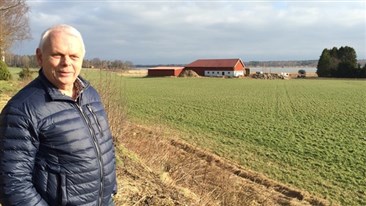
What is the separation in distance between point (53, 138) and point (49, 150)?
84 mm

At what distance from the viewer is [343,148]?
14242 millimetres

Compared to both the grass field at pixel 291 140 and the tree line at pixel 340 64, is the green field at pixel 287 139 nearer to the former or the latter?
the grass field at pixel 291 140

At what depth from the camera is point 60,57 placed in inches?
91.7

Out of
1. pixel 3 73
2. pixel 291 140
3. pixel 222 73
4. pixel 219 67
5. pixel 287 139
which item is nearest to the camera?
pixel 291 140

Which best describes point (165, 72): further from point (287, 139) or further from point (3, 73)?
point (287, 139)

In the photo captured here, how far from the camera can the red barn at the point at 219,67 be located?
300 ft

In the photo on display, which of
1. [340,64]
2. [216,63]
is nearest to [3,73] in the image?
[216,63]

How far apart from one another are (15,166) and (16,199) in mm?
204

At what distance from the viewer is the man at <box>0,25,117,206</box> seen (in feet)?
7.18

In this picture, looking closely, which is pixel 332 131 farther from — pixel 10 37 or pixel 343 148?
pixel 10 37

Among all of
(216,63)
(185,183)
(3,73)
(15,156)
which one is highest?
(216,63)

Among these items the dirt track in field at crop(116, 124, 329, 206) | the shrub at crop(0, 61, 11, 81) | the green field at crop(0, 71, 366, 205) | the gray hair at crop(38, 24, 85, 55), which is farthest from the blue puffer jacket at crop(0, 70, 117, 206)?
the shrub at crop(0, 61, 11, 81)

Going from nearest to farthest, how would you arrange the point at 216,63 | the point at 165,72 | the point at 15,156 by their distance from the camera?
the point at 15,156 < the point at 165,72 < the point at 216,63

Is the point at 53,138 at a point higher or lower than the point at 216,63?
lower
